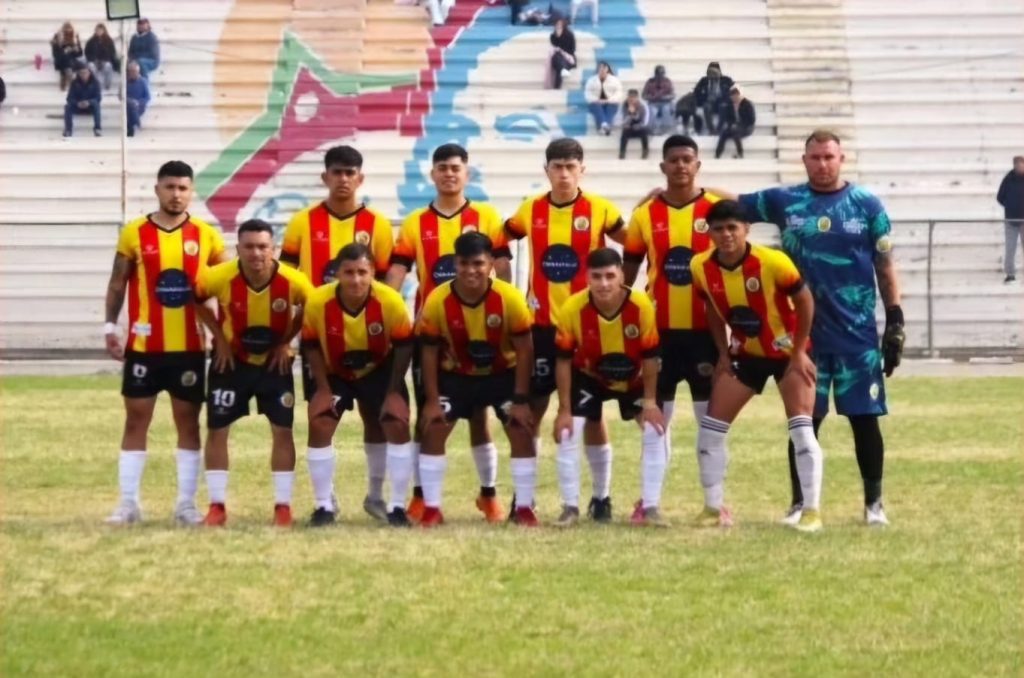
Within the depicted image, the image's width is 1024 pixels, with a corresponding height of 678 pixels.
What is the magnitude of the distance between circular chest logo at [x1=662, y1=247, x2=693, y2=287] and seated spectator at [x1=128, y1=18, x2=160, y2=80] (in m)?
22.7

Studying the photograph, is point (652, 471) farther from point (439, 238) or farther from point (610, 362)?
point (439, 238)

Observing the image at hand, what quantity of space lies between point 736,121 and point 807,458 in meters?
20.9

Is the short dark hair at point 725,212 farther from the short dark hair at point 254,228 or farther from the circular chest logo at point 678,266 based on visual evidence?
the short dark hair at point 254,228

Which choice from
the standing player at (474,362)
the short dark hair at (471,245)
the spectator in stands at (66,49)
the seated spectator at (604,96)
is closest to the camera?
the short dark hair at (471,245)

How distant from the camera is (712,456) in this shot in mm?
11156

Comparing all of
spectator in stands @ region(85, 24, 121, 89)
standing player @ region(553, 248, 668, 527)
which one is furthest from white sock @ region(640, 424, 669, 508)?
spectator in stands @ region(85, 24, 121, 89)

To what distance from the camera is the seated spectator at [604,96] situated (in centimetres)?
3152

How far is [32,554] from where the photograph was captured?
9.86 meters

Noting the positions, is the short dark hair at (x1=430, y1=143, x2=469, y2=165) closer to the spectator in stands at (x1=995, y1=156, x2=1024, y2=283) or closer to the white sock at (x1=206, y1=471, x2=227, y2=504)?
the white sock at (x1=206, y1=471, x2=227, y2=504)

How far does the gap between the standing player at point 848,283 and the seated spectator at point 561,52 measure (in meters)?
21.6

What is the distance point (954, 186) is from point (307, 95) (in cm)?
1047

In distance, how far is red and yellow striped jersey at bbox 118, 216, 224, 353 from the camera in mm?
11555

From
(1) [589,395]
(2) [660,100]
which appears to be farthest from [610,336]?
(2) [660,100]

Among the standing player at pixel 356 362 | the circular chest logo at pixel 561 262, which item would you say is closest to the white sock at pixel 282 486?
the standing player at pixel 356 362
